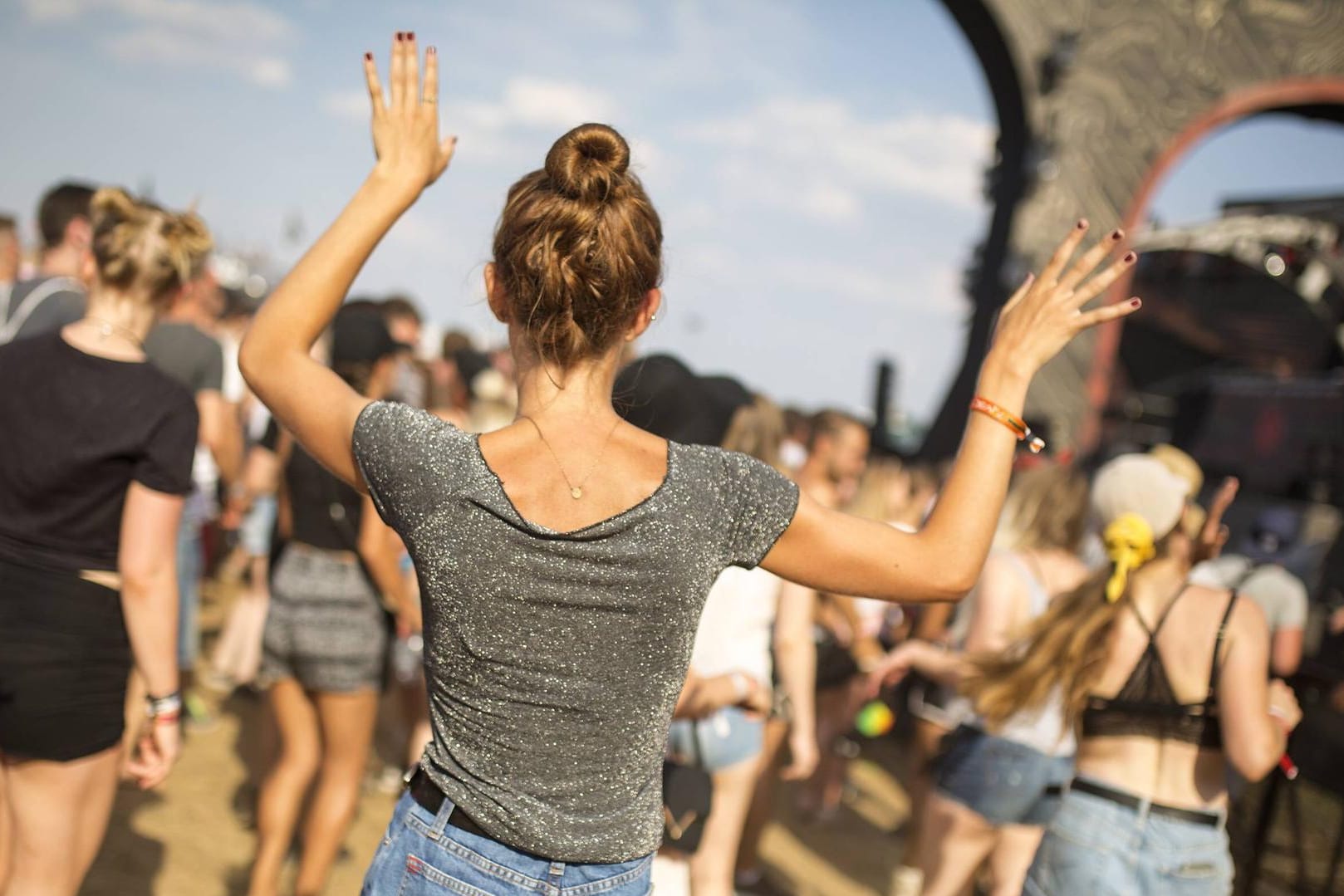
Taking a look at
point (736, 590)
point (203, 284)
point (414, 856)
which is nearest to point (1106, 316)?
point (414, 856)

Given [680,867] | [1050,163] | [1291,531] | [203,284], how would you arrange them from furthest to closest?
[1050,163] < [1291,531] < [203,284] < [680,867]

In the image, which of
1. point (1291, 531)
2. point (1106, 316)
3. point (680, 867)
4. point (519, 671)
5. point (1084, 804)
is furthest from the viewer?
point (1291, 531)

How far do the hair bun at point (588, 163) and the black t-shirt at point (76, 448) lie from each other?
5.01 ft

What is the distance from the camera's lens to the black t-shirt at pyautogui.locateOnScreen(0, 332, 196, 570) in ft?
8.07

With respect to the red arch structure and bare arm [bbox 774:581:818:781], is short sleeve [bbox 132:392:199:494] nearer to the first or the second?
bare arm [bbox 774:581:818:781]

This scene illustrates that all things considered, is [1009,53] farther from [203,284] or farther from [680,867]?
[680,867]

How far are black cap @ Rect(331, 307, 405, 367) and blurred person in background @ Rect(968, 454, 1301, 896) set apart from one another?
Result: 94.3 inches

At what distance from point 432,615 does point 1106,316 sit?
3.19ft

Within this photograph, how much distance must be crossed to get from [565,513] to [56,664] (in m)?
1.72

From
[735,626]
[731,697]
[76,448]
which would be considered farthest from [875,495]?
[76,448]

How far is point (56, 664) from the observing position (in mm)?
2498

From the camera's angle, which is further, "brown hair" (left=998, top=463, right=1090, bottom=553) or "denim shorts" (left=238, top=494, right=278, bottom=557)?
"denim shorts" (left=238, top=494, right=278, bottom=557)

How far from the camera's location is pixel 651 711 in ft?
5.01

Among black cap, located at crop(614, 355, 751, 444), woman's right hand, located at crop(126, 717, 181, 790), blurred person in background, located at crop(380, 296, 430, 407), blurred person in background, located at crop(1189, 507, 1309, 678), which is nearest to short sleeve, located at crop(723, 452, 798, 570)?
black cap, located at crop(614, 355, 751, 444)
